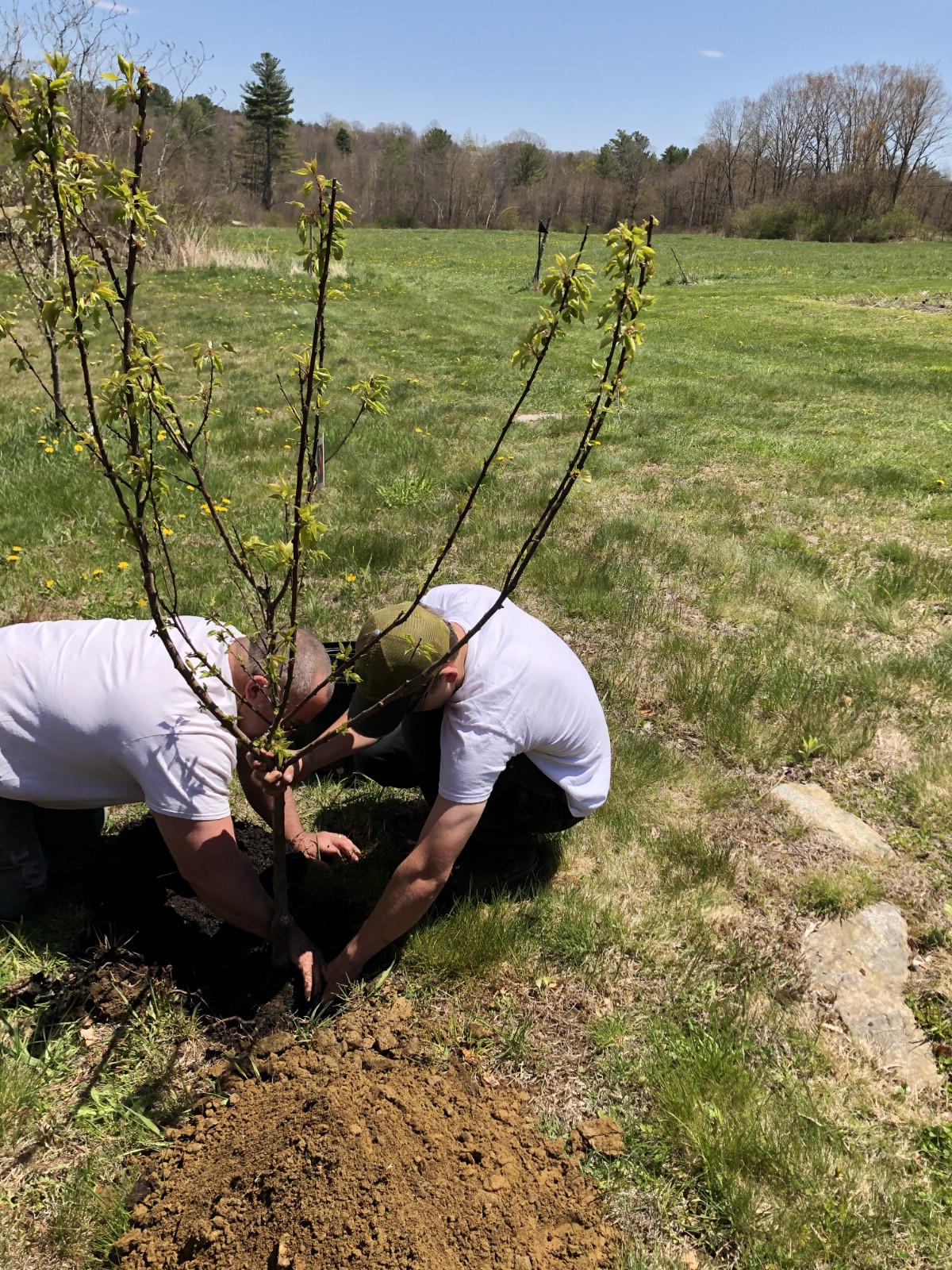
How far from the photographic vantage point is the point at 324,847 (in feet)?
8.80

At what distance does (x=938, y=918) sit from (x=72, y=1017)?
8.89ft

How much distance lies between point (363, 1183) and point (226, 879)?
0.82 meters

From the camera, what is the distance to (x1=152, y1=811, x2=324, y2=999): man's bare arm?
6.66ft

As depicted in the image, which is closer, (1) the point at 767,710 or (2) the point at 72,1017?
(2) the point at 72,1017

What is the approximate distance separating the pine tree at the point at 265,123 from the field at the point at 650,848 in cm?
6613

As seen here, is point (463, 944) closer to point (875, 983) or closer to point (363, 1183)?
point (363, 1183)

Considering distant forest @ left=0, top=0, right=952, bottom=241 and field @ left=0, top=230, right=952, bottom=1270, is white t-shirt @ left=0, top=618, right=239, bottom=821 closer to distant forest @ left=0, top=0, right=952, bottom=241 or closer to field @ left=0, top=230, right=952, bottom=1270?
field @ left=0, top=230, right=952, bottom=1270

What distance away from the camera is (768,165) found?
6731 cm

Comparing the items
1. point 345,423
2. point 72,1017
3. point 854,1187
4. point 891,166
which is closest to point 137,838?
point 72,1017

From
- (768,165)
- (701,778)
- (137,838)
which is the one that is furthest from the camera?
(768,165)

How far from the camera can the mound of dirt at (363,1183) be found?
1.52 metres

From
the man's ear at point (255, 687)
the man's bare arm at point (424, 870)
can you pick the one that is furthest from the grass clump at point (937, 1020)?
the man's ear at point (255, 687)

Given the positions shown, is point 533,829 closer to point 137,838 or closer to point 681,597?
point 137,838

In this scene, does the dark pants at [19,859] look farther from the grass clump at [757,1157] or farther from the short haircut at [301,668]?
the grass clump at [757,1157]
